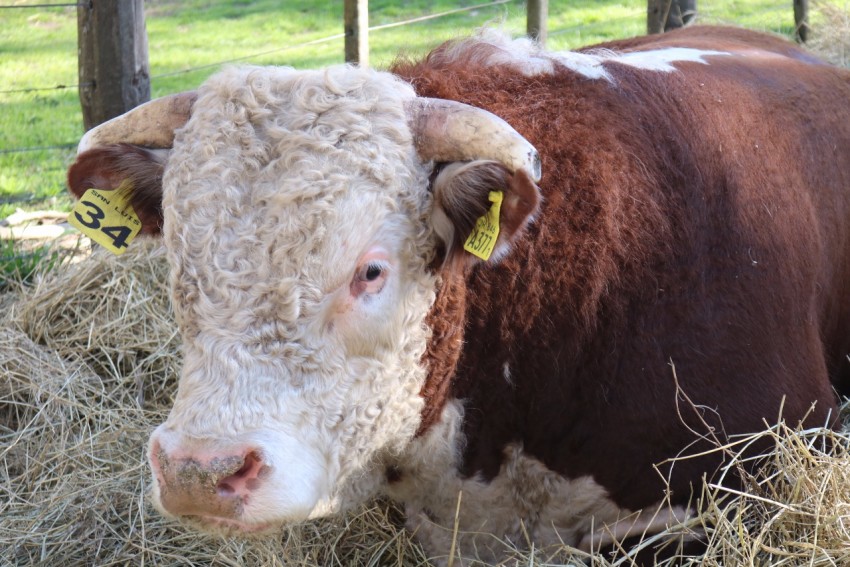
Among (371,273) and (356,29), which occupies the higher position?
(371,273)

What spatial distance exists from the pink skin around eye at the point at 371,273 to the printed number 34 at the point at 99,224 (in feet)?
2.86

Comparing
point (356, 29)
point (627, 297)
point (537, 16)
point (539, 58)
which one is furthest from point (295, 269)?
point (537, 16)

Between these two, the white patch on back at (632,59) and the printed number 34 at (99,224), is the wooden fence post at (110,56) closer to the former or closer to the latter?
the printed number 34 at (99,224)

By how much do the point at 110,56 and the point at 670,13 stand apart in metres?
4.62

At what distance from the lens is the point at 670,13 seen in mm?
7898

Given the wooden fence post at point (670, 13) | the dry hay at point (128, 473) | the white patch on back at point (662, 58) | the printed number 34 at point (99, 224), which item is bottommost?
the dry hay at point (128, 473)

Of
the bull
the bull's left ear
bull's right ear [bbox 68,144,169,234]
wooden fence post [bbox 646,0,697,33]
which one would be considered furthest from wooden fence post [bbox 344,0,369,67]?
the bull's left ear

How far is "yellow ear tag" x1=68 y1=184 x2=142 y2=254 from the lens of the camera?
297 cm

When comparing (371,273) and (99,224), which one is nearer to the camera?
(371,273)

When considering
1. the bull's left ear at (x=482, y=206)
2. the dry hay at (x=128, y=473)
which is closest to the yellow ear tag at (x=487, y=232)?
the bull's left ear at (x=482, y=206)

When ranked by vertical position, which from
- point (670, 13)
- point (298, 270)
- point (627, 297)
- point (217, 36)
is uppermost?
point (298, 270)

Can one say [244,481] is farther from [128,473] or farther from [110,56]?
[110,56]

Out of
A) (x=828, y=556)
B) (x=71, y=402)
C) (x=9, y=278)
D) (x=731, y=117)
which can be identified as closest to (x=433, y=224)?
(x=731, y=117)

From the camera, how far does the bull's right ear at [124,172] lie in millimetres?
2906
